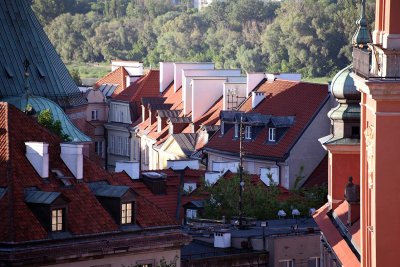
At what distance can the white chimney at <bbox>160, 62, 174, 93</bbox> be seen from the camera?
9200 cm

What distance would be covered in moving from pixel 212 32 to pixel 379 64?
129855 mm

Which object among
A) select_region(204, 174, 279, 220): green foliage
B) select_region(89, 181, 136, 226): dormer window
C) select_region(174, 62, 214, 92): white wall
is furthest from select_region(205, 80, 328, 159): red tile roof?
select_region(89, 181, 136, 226): dormer window

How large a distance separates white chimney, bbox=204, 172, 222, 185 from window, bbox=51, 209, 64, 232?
17.7 m

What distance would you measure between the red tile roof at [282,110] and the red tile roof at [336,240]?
92.3 feet

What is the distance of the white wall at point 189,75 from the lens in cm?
8191

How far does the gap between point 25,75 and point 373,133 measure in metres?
43.1

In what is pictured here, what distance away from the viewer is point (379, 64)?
26.8m

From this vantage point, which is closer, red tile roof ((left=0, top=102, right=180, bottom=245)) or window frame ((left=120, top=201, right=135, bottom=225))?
red tile roof ((left=0, top=102, right=180, bottom=245))

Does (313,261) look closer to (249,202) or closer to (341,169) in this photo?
(341,169)

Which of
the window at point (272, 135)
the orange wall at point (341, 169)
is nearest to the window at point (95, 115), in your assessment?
the window at point (272, 135)

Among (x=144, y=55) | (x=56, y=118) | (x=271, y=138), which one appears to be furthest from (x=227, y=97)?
(x=144, y=55)

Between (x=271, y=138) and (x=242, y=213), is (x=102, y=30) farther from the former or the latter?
(x=242, y=213)

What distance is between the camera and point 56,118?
2466 inches

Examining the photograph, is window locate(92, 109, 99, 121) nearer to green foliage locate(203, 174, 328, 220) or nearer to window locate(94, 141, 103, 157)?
window locate(94, 141, 103, 157)
